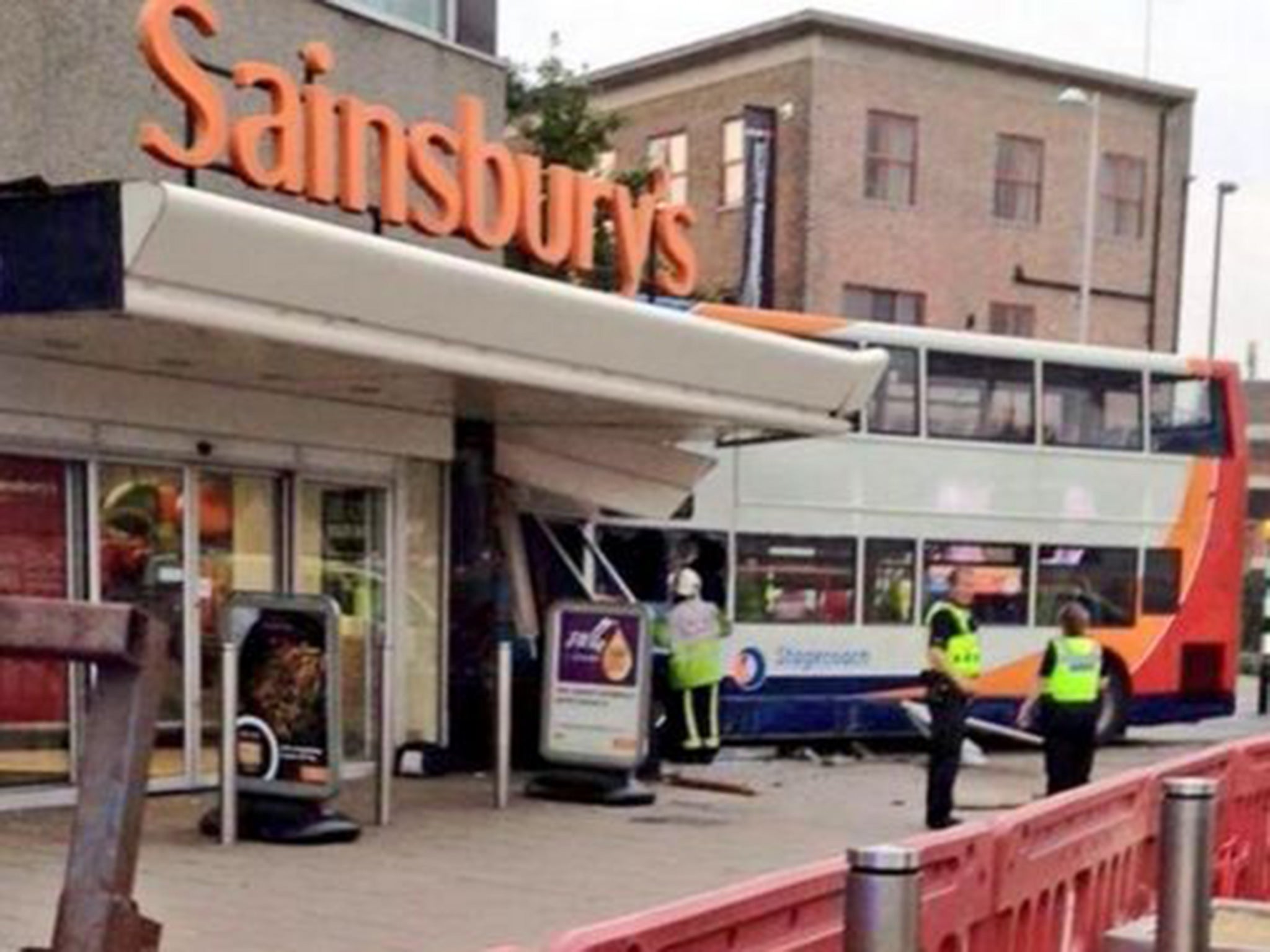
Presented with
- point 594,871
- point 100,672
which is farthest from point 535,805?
point 100,672

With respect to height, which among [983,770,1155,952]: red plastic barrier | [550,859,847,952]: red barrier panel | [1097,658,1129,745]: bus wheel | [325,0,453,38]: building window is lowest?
[1097,658,1129,745]: bus wheel

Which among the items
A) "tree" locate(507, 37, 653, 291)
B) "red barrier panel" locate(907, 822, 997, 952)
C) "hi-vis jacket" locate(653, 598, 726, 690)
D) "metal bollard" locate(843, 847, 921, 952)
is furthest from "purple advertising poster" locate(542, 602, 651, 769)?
"tree" locate(507, 37, 653, 291)

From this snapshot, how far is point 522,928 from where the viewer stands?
795 cm

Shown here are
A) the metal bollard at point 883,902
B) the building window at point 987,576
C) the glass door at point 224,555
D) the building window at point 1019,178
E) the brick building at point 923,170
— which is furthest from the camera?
the building window at point 1019,178

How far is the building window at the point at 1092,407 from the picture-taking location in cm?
1722

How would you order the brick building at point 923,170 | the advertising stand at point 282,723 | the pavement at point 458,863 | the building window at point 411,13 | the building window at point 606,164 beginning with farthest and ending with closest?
the brick building at point 923,170
the building window at point 606,164
the building window at point 411,13
the advertising stand at point 282,723
the pavement at point 458,863

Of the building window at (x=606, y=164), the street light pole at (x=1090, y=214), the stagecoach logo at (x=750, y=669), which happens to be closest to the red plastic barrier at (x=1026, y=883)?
the stagecoach logo at (x=750, y=669)

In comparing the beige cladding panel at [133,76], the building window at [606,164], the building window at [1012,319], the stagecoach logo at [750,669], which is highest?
the building window at [606,164]

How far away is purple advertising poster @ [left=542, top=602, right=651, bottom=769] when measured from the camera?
11.8 m

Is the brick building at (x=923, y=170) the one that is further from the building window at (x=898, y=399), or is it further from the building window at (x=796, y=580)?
the building window at (x=796, y=580)

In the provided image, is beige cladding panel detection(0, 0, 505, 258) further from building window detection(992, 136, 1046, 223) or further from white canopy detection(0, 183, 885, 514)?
building window detection(992, 136, 1046, 223)

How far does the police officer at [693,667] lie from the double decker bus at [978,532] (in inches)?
43.9

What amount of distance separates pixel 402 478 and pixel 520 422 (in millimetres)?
975

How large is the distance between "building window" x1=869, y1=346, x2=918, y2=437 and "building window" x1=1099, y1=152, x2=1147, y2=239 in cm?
2129
